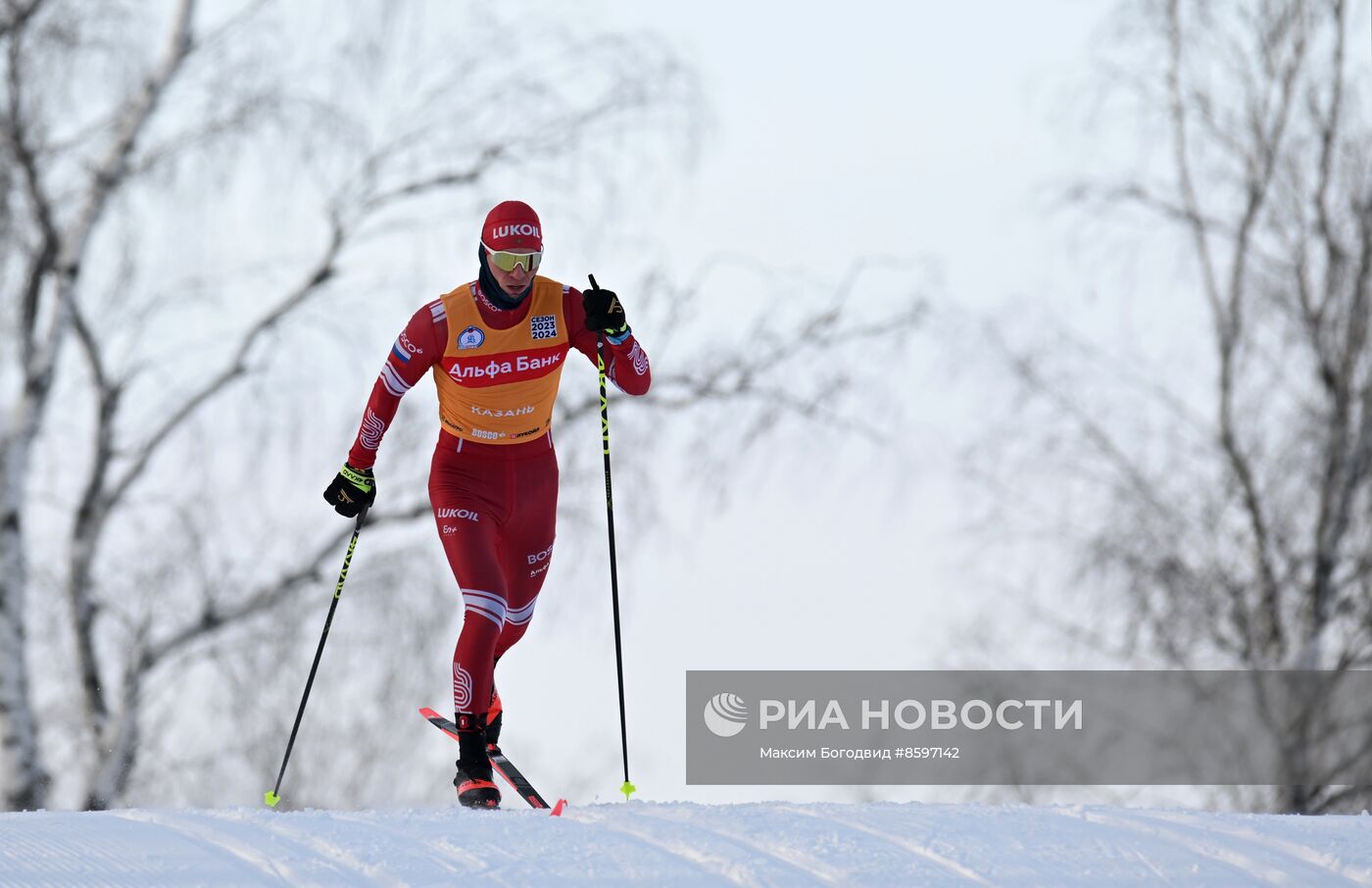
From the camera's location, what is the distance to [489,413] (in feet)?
16.3

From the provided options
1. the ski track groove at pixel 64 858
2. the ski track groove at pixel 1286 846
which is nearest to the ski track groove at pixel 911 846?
the ski track groove at pixel 1286 846

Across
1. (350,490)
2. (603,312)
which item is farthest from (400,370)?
(603,312)

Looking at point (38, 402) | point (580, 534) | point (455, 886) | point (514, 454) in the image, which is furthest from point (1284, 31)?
point (455, 886)

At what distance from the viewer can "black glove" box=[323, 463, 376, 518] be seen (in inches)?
198

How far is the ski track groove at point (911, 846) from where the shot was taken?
11.7 ft

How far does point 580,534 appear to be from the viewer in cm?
985

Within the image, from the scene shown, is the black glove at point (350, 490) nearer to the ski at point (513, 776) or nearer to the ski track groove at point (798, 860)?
the ski at point (513, 776)

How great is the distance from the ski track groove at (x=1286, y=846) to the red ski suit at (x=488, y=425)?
222 centimetres

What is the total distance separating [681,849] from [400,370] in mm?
2030

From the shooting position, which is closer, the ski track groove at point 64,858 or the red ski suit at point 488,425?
the ski track groove at point 64,858

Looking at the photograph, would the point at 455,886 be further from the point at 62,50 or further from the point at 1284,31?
the point at 1284,31

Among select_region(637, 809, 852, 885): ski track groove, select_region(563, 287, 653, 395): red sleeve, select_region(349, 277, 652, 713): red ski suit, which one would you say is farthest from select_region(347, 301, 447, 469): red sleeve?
select_region(637, 809, 852, 885): ski track groove

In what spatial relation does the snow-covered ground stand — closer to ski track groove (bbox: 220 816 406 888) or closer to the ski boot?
ski track groove (bbox: 220 816 406 888)

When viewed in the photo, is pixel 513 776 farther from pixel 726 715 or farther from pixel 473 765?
pixel 726 715
